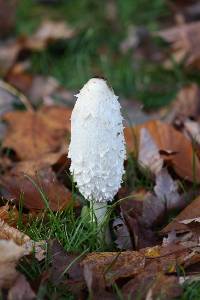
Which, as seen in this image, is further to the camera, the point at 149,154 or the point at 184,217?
the point at 149,154

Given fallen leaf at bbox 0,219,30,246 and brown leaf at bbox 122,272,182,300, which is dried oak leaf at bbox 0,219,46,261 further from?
brown leaf at bbox 122,272,182,300

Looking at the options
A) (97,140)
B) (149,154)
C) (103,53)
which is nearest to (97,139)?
(97,140)

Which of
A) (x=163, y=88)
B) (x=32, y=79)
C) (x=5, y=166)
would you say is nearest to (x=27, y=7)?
(x=32, y=79)

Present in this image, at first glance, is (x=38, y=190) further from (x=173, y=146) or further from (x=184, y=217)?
(x=173, y=146)

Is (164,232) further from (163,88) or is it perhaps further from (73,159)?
(163,88)

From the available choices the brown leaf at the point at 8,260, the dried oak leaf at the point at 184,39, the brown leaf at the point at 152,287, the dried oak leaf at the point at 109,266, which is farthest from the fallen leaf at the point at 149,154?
the dried oak leaf at the point at 184,39

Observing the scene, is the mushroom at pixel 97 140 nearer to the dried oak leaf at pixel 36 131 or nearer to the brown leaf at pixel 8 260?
the brown leaf at pixel 8 260

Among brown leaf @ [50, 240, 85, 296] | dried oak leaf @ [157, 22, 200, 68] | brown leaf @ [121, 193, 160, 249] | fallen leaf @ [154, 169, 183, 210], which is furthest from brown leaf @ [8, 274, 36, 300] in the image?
dried oak leaf @ [157, 22, 200, 68]
